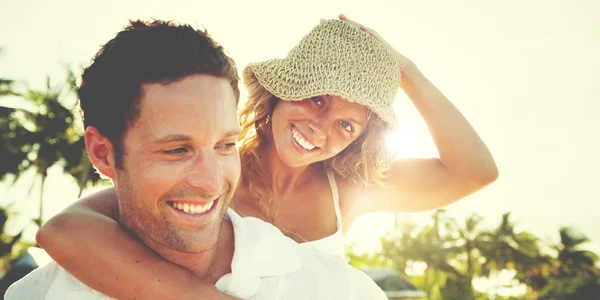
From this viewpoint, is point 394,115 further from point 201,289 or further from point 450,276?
point 450,276

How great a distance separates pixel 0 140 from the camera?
104 feet

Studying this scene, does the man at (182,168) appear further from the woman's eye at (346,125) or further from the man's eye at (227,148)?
the woman's eye at (346,125)

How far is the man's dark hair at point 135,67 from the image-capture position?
79.8 inches

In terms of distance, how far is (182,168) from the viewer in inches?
76.7

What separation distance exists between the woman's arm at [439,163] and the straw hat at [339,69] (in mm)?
490

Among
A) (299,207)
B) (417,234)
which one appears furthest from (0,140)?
(417,234)

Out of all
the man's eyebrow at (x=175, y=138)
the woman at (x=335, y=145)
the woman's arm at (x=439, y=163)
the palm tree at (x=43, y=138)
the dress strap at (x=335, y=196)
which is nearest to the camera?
the man's eyebrow at (x=175, y=138)

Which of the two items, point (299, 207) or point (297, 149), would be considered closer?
point (297, 149)

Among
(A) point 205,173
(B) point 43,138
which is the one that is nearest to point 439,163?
(A) point 205,173

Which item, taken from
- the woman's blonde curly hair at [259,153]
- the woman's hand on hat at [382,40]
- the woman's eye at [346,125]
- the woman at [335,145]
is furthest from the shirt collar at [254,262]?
the woman's hand on hat at [382,40]

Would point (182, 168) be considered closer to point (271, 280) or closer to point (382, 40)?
point (271, 280)

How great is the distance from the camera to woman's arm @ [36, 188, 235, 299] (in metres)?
2.09

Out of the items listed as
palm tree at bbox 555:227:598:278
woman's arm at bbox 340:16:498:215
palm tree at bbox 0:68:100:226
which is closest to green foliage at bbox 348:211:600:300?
palm tree at bbox 555:227:598:278

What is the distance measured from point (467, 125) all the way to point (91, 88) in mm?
2632
